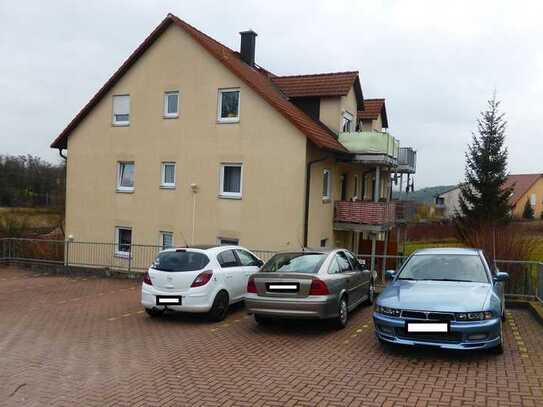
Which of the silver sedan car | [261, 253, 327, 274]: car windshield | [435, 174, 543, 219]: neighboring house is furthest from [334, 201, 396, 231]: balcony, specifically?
[435, 174, 543, 219]: neighboring house

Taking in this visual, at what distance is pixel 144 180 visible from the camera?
20.9 m

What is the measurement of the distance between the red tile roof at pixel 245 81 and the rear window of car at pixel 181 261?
842 cm

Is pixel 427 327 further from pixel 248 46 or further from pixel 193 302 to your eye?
pixel 248 46

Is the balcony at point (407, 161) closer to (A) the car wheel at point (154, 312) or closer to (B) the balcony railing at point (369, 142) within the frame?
(B) the balcony railing at point (369, 142)

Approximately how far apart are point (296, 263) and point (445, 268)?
261 centimetres

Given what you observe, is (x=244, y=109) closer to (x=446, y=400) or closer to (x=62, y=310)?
(x=62, y=310)

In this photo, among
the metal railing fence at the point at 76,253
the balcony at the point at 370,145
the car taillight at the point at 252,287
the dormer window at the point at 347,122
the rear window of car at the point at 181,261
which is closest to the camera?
the car taillight at the point at 252,287

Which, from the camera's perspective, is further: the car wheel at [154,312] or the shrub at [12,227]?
the shrub at [12,227]

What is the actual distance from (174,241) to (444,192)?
277ft

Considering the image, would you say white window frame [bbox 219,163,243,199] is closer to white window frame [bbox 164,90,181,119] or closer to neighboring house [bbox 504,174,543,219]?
white window frame [bbox 164,90,181,119]

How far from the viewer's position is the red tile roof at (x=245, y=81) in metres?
17.9

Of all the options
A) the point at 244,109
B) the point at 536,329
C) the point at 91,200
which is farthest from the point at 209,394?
the point at 91,200

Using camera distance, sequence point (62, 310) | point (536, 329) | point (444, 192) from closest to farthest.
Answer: point (536, 329) → point (62, 310) → point (444, 192)

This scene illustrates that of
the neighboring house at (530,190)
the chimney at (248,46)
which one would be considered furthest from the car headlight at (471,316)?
the neighboring house at (530,190)
